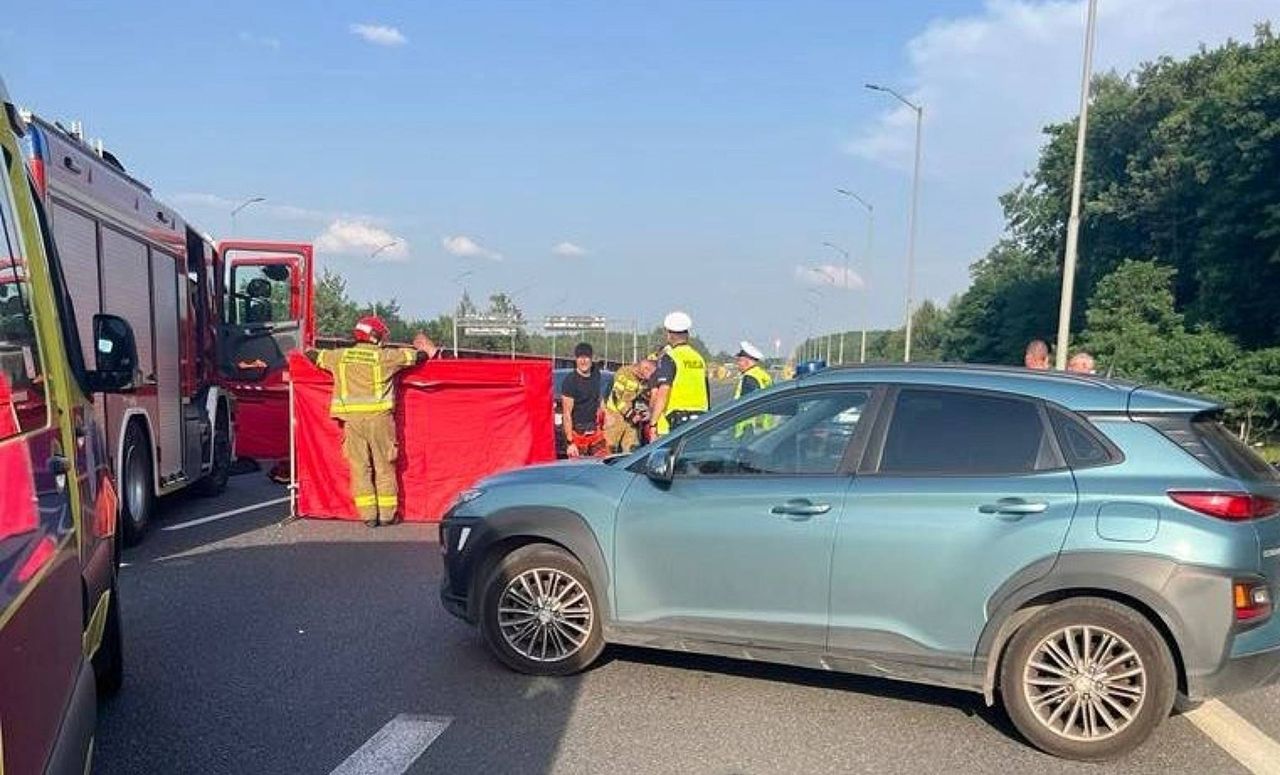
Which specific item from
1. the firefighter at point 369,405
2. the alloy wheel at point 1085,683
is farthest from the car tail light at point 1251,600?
the firefighter at point 369,405

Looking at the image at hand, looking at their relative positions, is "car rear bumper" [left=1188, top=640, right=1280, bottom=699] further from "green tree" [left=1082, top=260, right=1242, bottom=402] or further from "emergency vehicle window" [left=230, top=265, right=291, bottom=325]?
"green tree" [left=1082, top=260, right=1242, bottom=402]

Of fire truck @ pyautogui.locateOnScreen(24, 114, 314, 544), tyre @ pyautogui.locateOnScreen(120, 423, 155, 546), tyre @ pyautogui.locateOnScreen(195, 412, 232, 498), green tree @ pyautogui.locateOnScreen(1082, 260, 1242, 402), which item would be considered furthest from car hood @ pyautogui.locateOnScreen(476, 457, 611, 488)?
green tree @ pyautogui.locateOnScreen(1082, 260, 1242, 402)

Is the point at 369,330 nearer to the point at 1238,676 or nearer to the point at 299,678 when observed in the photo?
the point at 299,678

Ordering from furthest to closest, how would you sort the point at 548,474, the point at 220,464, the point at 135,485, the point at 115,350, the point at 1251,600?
the point at 220,464, the point at 135,485, the point at 548,474, the point at 115,350, the point at 1251,600

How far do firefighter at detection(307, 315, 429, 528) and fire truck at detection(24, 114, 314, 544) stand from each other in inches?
63.7

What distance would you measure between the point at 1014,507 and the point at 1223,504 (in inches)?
31.7

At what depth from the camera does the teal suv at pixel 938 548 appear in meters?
4.11

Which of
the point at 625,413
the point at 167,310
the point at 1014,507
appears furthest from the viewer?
the point at 625,413

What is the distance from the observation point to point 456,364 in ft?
30.7

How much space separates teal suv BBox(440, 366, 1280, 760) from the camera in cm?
411

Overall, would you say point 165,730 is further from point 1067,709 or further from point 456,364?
point 456,364

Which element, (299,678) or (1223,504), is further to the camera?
(299,678)

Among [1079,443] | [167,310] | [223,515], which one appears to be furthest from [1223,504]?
[167,310]

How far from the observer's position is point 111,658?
461 centimetres
